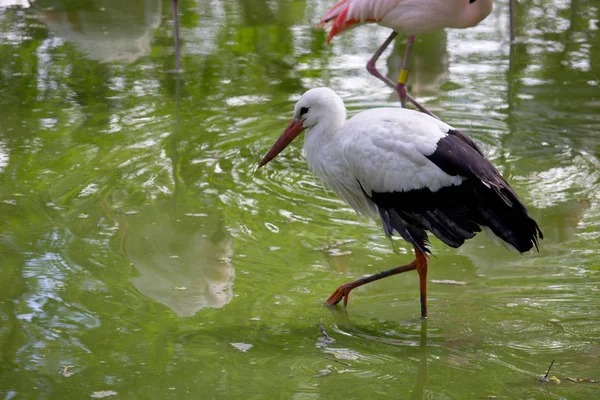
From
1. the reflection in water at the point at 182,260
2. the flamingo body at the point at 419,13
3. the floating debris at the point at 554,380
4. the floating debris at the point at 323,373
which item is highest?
the flamingo body at the point at 419,13

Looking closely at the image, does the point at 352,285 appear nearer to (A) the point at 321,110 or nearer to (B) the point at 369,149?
(B) the point at 369,149

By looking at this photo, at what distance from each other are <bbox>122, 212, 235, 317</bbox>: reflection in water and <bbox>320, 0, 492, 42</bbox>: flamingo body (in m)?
2.52

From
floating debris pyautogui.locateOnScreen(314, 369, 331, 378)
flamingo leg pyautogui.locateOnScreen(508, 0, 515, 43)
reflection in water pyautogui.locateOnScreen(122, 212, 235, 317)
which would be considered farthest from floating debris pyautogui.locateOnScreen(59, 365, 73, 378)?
flamingo leg pyautogui.locateOnScreen(508, 0, 515, 43)

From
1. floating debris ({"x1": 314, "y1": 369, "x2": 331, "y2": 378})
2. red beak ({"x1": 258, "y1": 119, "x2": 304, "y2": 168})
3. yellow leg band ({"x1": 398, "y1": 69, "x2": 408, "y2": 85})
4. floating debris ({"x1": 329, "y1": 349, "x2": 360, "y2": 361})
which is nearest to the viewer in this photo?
floating debris ({"x1": 314, "y1": 369, "x2": 331, "y2": 378})

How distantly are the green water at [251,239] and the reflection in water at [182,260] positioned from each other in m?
0.02

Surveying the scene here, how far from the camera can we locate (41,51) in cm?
969

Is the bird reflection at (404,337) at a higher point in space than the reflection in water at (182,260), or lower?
higher

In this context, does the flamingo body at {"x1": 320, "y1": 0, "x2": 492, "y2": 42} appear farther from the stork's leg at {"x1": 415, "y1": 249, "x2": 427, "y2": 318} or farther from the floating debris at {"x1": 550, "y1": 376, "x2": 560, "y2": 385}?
the floating debris at {"x1": 550, "y1": 376, "x2": 560, "y2": 385}

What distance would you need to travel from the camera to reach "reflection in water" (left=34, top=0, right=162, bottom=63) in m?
9.75

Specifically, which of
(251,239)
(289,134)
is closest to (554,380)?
(289,134)

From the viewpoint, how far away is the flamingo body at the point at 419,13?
7.25 metres

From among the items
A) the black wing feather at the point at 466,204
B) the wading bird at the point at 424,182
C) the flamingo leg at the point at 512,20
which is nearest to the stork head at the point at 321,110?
the wading bird at the point at 424,182

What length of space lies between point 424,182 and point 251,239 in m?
1.55

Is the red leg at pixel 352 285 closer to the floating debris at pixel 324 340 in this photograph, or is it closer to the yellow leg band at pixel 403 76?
the floating debris at pixel 324 340
